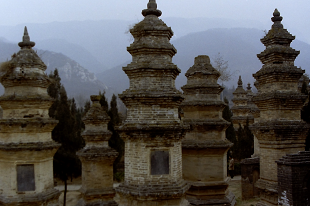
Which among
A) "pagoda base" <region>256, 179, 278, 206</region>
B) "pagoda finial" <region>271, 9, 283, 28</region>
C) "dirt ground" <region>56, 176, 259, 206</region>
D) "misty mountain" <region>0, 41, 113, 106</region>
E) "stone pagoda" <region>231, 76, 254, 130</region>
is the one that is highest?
"misty mountain" <region>0, 41, 113, 106</region>

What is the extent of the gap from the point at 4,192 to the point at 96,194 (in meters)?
5.30

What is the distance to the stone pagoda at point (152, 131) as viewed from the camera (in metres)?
10.3

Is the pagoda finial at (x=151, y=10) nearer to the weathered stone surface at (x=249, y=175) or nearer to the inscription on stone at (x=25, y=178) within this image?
the inscription on stone at (x=25, y=178)

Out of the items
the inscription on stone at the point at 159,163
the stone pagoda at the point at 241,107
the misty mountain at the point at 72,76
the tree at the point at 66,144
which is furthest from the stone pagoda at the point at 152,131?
the misty mountain at the point at 72,76

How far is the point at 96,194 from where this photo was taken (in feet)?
54.4

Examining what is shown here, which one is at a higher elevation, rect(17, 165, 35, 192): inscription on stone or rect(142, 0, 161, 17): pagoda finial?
rect(142, 0, 161, 17): pagoda finial

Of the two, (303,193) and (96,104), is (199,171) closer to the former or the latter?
(303,193)

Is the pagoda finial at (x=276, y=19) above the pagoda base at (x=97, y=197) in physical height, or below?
above

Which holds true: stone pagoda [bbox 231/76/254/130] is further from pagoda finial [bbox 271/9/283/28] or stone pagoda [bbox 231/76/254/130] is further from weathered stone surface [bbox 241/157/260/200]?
pagoda finial [bbox 271/9/283/28]

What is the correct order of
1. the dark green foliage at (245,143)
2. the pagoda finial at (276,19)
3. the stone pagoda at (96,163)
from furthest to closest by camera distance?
the dark green foliage at (245,143) < the stone pagoda at (96,163) < the pagoda finial at (276,19)

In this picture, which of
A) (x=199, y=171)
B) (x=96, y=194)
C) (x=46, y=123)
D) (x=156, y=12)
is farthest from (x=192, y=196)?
(x=156, y=12)

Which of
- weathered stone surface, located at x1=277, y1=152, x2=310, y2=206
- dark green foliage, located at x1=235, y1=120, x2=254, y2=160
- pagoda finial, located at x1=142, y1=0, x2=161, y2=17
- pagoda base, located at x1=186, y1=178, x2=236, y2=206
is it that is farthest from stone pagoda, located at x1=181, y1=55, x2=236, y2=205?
dark green foliage, located at x1=235, y1=120, x2=254, y2=160

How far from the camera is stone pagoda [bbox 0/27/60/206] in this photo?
12297 millimetres

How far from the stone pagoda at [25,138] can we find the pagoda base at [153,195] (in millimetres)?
3992
